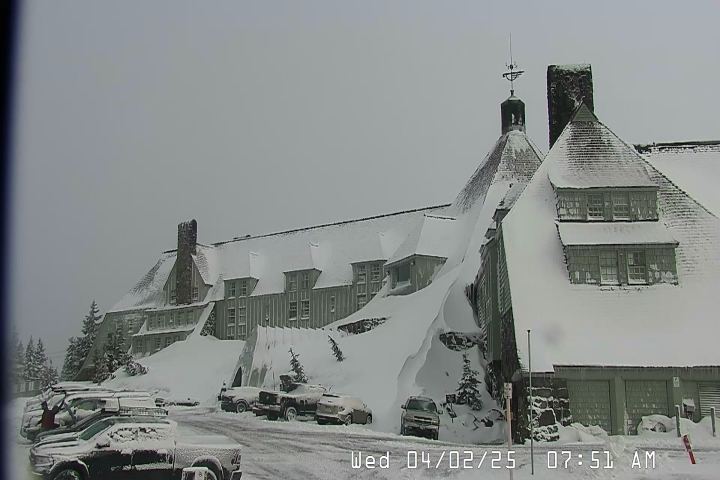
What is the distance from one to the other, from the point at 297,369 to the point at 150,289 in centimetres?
3753

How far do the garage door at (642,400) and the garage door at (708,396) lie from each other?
3.81 feet

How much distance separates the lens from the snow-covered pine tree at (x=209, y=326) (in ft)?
215

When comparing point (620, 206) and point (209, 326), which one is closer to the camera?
point (620, 206)

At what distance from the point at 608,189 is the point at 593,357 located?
311 inches

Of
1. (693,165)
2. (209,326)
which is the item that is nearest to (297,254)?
(209,326)

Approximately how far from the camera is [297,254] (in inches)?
2579

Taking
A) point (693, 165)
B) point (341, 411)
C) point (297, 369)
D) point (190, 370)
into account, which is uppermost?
point (693, 165)

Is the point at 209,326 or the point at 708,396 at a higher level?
the point at 209,326

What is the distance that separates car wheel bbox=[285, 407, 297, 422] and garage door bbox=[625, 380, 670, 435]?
41.3 feet

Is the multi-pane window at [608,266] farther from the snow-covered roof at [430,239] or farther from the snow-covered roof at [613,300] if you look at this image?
the snow-covered roof at [430,239]

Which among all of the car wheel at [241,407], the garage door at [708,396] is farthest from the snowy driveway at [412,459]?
the car wheel at [241,407]

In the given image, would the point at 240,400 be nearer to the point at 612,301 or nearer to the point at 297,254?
the point at 612,301

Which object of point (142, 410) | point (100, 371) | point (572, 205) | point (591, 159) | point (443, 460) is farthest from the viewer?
point (100, 371)

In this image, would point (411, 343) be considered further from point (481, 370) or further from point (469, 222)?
point (469, 222)
